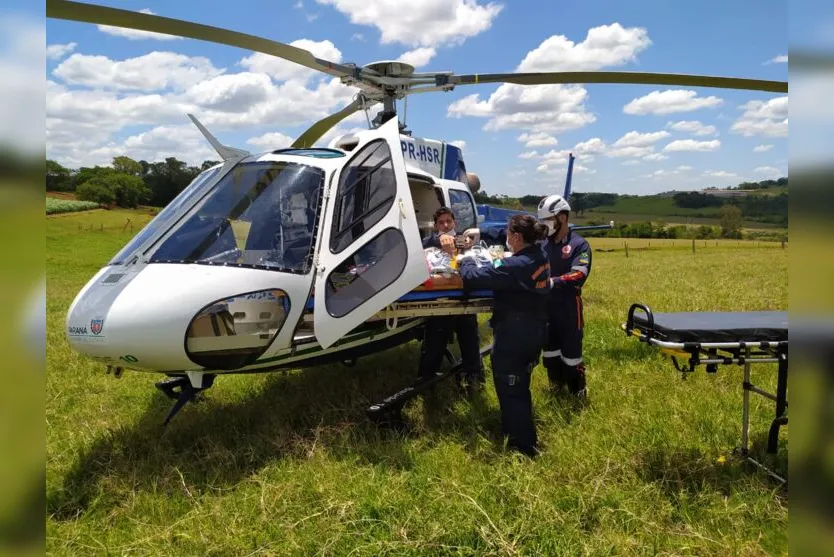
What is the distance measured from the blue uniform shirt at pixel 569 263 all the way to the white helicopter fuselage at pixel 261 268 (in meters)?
1.76

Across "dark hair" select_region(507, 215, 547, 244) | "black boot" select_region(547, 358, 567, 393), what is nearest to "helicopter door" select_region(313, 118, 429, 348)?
"dark hair" select_region(507, 215, 547, 244)

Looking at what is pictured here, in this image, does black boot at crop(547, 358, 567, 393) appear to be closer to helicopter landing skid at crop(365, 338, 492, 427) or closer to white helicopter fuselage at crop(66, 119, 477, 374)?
helicopter landing skid at crop(365, 338, 492, 427)

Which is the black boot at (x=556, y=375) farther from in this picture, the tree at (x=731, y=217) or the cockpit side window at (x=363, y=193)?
the cockpit side window at (x=363, y=193)

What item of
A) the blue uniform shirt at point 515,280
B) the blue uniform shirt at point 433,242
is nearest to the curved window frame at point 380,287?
the blue uniform shirt at point 515,280

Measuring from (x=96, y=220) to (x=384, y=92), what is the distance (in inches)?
1720

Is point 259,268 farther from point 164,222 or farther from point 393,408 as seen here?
point 393,408

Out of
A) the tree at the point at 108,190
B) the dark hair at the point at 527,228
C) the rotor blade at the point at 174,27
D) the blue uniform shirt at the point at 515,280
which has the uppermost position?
the tree at the point at 108,190

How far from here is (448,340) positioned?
5.66 m

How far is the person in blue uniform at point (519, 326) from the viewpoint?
419 cm

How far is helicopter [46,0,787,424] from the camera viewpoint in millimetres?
3670

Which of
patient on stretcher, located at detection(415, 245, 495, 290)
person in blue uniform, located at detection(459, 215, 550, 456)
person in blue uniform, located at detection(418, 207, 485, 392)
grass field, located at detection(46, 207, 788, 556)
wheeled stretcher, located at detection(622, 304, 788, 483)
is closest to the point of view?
grass field, located at detection(46, 207, 788, 556)

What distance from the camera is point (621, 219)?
5362 centimetres

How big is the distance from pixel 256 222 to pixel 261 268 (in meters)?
0.50

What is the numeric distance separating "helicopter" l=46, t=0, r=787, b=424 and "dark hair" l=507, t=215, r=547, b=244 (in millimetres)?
772
